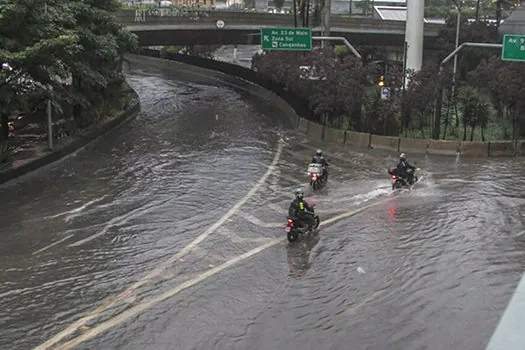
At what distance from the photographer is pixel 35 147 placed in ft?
86.8

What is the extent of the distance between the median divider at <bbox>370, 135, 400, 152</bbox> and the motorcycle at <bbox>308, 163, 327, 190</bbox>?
8414mm

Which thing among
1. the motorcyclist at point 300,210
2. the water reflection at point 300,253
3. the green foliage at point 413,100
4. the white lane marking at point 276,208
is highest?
the green foliage at point 413,100

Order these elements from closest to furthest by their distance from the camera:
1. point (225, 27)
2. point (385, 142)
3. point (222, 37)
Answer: point (385, 142) < point (225, 27) < point (222, 37)

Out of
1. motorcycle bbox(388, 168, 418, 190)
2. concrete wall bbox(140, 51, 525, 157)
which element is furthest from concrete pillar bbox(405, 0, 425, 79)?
motorcycle bbox(388, 168, 418, 190)

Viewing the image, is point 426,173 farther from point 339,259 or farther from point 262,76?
point 262,76

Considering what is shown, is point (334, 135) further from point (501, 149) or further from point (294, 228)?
point (294, 228)

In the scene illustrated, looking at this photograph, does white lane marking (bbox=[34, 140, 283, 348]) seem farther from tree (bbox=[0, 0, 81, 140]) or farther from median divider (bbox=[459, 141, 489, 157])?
median divider (bbox=[459, 141, 489, 157])

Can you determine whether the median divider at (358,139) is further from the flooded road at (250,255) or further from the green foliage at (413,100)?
the flooded road at (250,255)

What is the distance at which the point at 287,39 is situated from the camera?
109 feet

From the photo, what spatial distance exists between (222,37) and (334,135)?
29.1 metres

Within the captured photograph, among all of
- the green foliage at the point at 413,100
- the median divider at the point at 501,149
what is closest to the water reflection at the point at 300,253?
the median divider at the point at 501,149

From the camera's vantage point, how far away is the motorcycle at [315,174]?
69.5ft

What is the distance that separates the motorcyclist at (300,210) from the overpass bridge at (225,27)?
117 ft

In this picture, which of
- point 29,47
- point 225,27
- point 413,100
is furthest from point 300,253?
point 225,27
